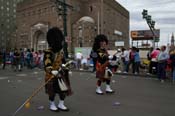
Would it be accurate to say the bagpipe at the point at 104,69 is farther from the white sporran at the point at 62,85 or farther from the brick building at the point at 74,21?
the brick building at the point at 74,21

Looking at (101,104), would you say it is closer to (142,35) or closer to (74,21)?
(142,35)

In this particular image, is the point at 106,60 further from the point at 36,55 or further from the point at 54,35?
the point at 36,55

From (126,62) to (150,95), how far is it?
28.6 feet

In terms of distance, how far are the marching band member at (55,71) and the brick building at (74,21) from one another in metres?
54.2

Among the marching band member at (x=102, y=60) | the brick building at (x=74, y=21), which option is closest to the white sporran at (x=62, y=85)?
the marching band member at (x=102, y=60)

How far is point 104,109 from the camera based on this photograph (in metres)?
6.79

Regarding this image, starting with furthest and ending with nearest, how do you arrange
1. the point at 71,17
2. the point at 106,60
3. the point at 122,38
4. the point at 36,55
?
the point at 122,38
the point at 71,17
the point at 36,55
the point at 106,60

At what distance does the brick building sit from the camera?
2549 inches

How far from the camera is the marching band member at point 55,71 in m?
6.59

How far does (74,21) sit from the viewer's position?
68188mm

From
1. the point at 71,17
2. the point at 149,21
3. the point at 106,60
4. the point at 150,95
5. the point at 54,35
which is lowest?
the point at 150,95

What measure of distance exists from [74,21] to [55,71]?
62429mm

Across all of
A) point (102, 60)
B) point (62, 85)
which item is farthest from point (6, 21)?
point (62, 85)

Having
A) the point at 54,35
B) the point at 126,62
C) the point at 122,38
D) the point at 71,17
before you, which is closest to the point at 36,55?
the point at 126,62
